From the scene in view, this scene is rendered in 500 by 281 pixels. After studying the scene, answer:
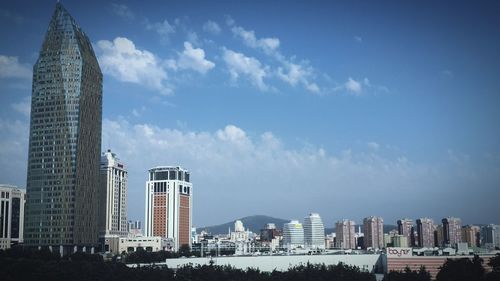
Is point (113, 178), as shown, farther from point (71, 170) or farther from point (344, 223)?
point (344, 223)

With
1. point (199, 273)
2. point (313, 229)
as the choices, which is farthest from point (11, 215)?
point (313, 229)

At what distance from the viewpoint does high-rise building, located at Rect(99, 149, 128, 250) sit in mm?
77250

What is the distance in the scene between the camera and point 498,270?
43.2 m

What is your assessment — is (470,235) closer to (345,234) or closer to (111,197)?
(345,234)

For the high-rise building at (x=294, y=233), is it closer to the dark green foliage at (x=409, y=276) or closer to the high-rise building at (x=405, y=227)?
the high-rise building at (x=405, y=227)

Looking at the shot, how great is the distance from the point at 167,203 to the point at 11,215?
24.6 meters

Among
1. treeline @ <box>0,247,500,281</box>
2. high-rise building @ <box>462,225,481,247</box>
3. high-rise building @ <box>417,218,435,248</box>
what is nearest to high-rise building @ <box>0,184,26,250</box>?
treeline @ <box>0,247,500,281</box>

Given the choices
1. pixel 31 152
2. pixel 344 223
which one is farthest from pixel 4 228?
pixel 344 223

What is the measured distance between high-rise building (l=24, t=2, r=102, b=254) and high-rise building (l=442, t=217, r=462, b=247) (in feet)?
185

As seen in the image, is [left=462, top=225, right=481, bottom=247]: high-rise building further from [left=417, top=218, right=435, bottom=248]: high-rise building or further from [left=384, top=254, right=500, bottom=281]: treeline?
[left=384, top=254, right=500, bottom=281]: treeline

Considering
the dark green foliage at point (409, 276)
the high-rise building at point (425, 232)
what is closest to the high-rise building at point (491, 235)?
the high-rise building at point (425, 232)

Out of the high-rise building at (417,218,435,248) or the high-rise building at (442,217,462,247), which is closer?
the high-rise building at (442,217,462,247)

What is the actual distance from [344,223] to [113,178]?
1945 inches

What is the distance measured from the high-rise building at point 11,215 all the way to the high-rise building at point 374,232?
57902 millimetres
